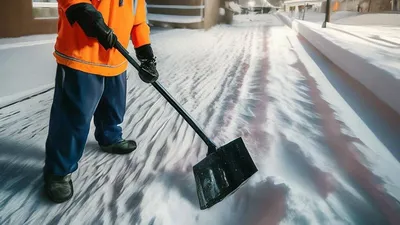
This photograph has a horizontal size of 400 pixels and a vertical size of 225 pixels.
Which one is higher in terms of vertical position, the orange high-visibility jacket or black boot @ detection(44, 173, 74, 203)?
the orange high-visibility jacket

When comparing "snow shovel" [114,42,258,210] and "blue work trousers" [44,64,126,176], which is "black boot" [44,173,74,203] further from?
"snow shovel" [114,42,258,210]

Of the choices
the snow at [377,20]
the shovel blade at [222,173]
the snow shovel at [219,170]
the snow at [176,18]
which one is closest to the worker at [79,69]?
the snow shovel at [219,170]

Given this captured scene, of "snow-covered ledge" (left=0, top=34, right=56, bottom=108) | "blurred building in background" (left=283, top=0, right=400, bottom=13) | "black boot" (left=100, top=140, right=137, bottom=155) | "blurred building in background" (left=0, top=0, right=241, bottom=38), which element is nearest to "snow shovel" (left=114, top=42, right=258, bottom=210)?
"black boot" (left=100, top=140, right=137, bottom=155)

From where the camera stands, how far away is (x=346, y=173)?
1.86 m

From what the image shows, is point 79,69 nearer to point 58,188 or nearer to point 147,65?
point 147,65

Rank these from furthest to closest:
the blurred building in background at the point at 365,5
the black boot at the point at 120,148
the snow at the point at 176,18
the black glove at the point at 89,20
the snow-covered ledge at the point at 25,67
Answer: the blurred building in background at the point at 365,5 → the snow at the point at 176,18 → the snow-covered ledge at the point at 25,67 → the black boot at the point at 120,148 → the black glove at the point at 89,20

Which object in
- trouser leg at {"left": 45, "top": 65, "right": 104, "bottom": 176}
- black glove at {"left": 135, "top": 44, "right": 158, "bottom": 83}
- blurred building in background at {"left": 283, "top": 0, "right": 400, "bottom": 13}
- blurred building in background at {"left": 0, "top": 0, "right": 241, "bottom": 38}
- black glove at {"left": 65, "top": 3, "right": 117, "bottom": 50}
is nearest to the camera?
black glove at {"left": 65, "top": 3, "right": 117, "bottom": 50}

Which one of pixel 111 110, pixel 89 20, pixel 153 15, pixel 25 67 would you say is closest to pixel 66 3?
pixel 89 20

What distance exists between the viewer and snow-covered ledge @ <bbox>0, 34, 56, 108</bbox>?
2.86 metres

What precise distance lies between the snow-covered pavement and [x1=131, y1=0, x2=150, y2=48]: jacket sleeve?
0.77 m

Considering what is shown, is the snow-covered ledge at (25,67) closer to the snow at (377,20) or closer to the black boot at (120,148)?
A: the black boot at (120,148)

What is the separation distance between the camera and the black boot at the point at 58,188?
158cm

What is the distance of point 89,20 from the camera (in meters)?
1.39

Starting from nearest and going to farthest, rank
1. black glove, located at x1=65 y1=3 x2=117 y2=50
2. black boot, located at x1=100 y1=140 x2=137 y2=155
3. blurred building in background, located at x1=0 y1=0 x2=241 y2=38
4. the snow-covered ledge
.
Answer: black glove, located at x1=65 y1=3 x2=117 y2=50, black boot, located at x1=100 y1=140 x2=137 y2=155, the snow-covered ledge, blurred building in background, located at x1=0 y1=0 x2=241 y2=38
